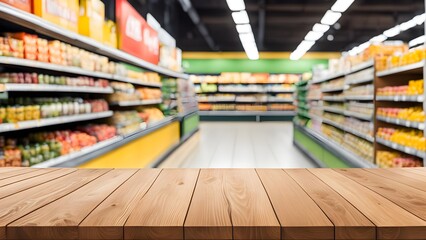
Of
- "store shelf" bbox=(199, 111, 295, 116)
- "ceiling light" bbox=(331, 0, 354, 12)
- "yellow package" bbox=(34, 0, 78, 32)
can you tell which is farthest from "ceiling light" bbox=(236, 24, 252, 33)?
"store shelf" bbox=(199, 111, 295, 116)

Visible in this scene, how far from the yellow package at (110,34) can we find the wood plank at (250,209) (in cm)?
→ 399

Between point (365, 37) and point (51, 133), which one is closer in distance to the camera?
point (51, 133)

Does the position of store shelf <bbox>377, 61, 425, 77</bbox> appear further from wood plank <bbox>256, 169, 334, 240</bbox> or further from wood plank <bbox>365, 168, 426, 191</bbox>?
wood plank <bbox>256, 169, 334, 240</bbox>

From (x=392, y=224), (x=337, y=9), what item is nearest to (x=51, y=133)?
(x=392, y=224)

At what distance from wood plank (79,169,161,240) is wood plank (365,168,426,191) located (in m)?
1.08

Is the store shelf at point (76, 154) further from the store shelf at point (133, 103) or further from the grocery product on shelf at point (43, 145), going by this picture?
the store shelf at point (133, 103)

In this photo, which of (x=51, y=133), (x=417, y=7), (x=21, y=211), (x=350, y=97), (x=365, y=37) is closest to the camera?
(x=21, y=211)

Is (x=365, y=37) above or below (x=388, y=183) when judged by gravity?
above

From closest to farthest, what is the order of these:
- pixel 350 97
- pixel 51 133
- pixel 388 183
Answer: pixel 388 183
pixel 51 133
pixel 350 97

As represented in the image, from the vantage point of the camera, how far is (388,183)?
1.73 metres

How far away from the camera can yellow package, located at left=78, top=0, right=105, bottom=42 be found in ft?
15.4

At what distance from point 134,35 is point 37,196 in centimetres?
561

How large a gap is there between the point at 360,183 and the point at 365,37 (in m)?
18.5

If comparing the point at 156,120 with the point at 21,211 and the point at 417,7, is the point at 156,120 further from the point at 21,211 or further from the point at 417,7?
the point at 417,7
